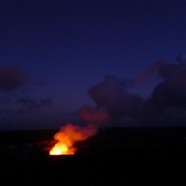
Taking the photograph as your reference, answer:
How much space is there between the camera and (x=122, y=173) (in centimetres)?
2189

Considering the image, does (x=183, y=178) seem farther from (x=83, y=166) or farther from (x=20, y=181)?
(x=20, y=181)

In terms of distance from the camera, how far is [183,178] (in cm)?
2131

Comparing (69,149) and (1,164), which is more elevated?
(69,149)

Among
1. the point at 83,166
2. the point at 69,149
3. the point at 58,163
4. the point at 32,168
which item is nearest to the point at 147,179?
the point at 83,166

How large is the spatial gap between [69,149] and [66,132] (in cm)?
196

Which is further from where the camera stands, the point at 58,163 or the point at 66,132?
the point at 66,132

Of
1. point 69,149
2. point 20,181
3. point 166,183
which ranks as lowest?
point 166,183

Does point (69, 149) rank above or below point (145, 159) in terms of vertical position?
above

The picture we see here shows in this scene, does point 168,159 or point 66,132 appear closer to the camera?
point 168,159

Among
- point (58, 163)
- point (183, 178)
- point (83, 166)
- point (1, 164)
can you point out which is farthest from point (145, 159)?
point (1, 164)

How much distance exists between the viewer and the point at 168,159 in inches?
867

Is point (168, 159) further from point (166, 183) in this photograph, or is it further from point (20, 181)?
point (20, 181)

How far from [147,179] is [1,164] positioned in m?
9.84

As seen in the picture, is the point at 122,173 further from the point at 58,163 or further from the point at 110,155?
the point at 58,163
